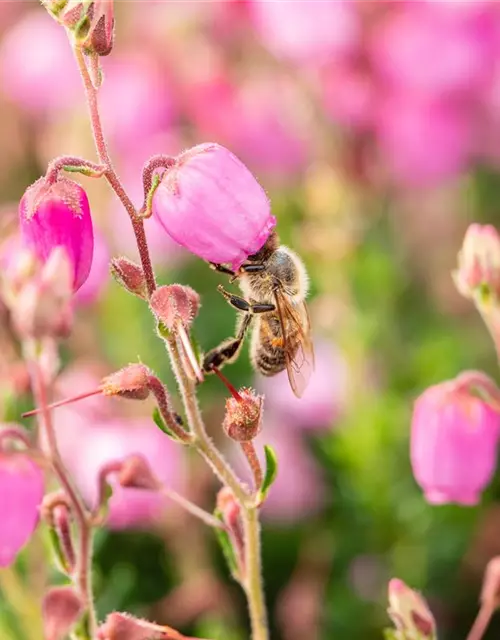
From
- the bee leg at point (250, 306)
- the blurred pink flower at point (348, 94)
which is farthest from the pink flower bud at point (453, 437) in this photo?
the blurred pink flower at point (348, 94)

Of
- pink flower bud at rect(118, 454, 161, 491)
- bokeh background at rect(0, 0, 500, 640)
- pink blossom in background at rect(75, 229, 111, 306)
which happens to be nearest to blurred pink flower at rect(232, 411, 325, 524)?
bokeh background at rect(0, 0, 500, 640)

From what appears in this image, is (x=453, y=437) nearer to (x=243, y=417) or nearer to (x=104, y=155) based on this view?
(x=243, y=417)

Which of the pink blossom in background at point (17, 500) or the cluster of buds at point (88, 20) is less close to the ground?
the cluster of buds at point (88, 20)

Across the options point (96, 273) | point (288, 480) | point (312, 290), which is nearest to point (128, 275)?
point (96, 273)

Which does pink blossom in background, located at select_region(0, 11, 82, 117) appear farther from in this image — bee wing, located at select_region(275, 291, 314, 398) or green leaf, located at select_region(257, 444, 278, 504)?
green leaf, located at select_region(257, 444, 278, 504)

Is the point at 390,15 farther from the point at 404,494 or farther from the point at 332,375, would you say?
the point at 404,494

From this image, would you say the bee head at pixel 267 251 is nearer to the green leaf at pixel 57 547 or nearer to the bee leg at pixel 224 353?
the bee leg at pixel 224 353
